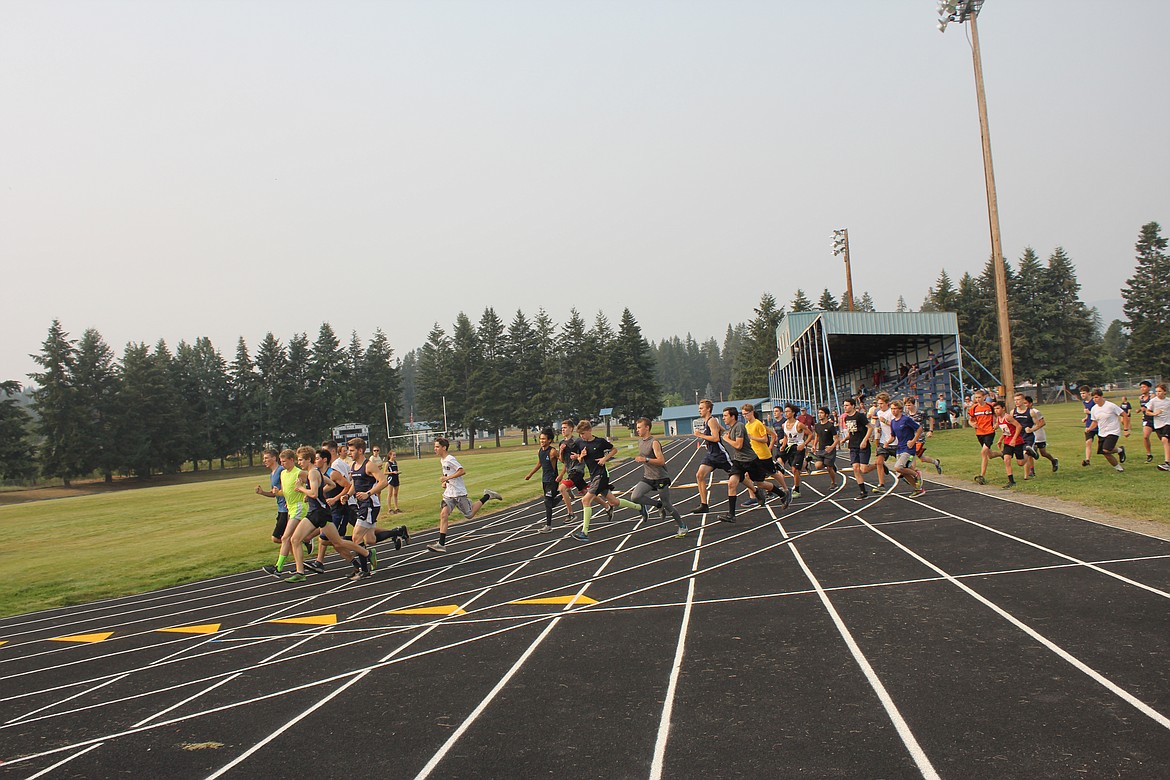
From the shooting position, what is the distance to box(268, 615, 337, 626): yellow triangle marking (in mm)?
7973

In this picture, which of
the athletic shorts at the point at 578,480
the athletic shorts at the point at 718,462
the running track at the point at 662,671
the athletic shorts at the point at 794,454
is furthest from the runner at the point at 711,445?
the athletic shorts at the point at 794,454

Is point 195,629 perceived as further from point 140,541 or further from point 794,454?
point 140,541

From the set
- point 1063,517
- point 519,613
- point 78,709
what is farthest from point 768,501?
point 78,709

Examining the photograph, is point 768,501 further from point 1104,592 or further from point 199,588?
point 199,588

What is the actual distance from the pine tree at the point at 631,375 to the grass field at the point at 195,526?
55.4 metres

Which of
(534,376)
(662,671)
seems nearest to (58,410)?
(534,376)

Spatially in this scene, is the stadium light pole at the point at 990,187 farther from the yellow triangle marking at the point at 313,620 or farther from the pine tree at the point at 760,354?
the pine tree at the point at 760,354

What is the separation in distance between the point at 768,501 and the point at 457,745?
38.1 ft

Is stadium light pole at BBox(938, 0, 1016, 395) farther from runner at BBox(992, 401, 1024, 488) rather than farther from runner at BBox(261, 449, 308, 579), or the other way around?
runner at BBox(261, 449, 308, 579)

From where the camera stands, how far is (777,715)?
14.6 ft

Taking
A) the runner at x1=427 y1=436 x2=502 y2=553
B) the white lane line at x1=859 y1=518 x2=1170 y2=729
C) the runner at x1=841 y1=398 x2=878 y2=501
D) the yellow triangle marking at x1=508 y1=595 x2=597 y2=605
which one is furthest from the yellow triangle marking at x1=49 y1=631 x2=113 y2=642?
the runner at x1=841 y1=398 x2=878 y2=501

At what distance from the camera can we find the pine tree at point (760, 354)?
8888 centimetres

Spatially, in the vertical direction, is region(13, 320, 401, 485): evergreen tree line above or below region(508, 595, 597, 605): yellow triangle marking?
above

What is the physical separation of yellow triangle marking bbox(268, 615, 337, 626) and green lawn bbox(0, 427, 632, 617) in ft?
18.6
